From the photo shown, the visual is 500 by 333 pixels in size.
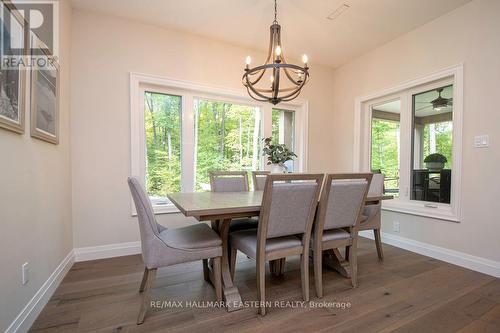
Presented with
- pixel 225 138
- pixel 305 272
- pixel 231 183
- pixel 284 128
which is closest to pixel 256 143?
pixel 225 138

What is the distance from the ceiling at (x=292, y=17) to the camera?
2.43 meters

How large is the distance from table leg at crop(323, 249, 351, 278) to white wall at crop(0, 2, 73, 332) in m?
2.35

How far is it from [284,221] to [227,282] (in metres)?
0.67

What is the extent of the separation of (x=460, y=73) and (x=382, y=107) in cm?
106

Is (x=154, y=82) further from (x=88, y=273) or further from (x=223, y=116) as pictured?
(x=88, y=273)

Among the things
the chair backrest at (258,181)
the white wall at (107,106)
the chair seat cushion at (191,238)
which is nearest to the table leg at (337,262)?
the chair backrest at (258,181)

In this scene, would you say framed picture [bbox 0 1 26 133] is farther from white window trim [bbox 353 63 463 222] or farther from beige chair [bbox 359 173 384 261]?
white window trim [bbox 353 63 463 222]

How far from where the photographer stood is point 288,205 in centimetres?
160

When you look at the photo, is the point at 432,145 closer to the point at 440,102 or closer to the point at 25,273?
the point at 440,102

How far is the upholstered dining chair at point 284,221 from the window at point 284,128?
7.00ft

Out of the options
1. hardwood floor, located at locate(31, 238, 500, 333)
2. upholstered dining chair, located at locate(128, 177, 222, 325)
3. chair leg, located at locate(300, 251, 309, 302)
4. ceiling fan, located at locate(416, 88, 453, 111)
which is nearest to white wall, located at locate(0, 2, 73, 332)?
hardwood floor, located at locate(31, 238, 500, 333)

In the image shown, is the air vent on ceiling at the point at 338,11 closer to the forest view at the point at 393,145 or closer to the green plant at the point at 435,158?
the forest view at the point at 393,145

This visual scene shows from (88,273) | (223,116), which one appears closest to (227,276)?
(88,273)

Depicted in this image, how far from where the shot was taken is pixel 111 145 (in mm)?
2662
